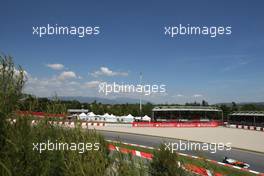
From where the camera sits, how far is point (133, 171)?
20.0 ft

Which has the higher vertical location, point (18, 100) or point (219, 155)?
point (18, 100)

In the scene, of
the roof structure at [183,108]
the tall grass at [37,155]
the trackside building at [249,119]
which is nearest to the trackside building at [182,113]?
the roof structure at [183,108]

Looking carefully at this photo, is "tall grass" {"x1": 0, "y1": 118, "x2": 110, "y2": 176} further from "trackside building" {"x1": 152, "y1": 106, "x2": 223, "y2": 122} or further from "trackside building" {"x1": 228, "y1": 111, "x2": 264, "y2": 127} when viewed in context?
"trackside building" {"x1": 152, "y1": 106, "x2": 223, "y2": 122}

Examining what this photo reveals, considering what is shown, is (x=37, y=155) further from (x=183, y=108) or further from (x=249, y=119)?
(x=183, y=108)

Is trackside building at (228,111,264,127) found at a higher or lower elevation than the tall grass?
Answer: lower

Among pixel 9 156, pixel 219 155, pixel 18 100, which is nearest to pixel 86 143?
pixel 9 156

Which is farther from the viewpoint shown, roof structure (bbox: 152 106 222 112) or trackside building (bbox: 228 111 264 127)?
roof structure (bbox: 152 106 222 112)

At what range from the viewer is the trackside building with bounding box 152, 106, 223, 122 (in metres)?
64.8

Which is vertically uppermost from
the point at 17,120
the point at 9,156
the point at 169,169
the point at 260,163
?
the point at 17,120

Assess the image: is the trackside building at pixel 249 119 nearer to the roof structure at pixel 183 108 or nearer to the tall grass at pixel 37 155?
the roof structure at pixel 183 108

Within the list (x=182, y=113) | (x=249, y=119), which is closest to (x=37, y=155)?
(x=249, y=119)

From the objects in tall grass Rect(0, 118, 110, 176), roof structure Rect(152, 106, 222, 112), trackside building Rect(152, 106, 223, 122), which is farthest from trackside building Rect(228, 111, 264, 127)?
tall grass Rect(0, 118, 110, 176)

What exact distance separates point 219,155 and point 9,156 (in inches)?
933

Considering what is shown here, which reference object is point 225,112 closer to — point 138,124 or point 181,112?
point 181,112
